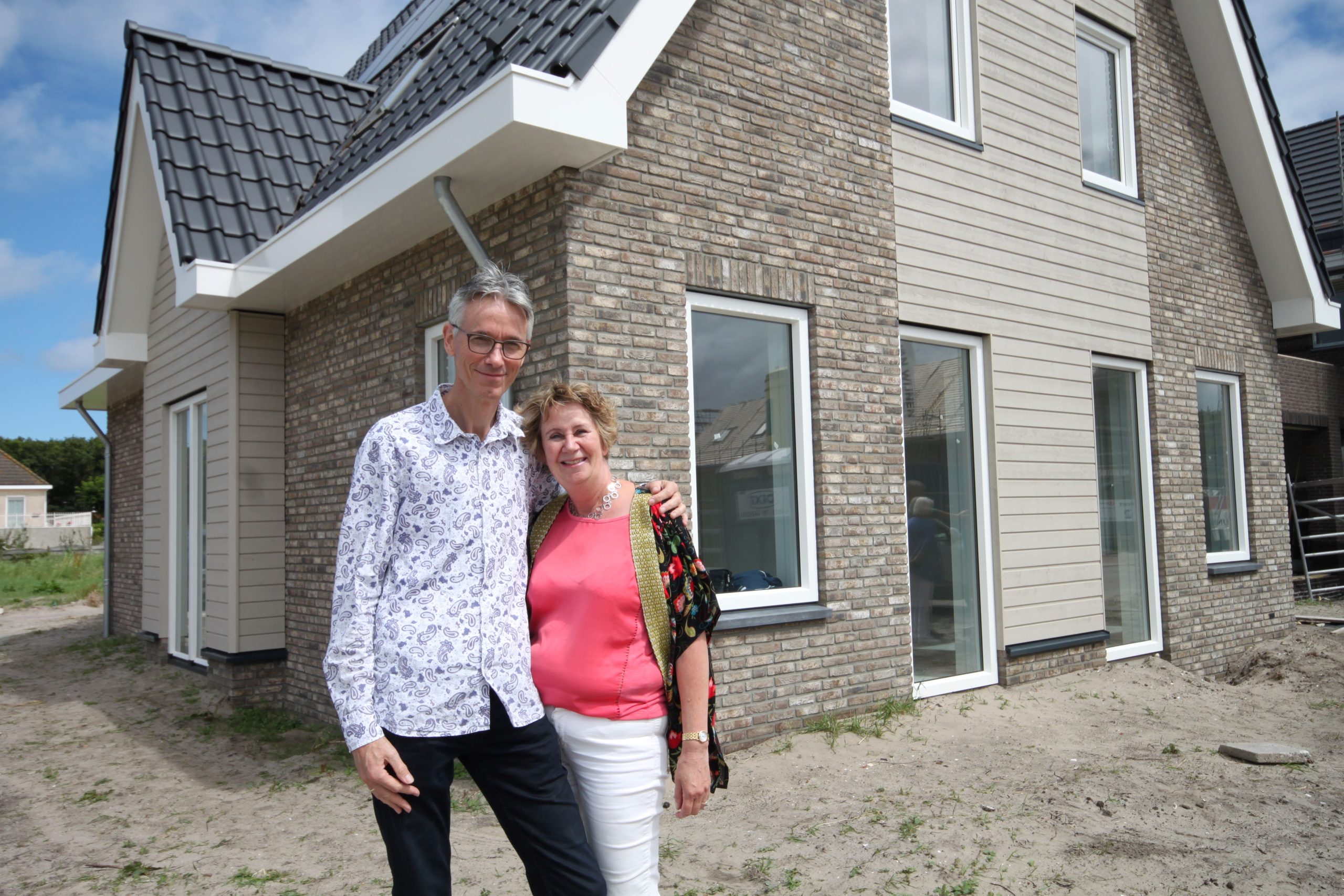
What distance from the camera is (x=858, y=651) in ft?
20.6

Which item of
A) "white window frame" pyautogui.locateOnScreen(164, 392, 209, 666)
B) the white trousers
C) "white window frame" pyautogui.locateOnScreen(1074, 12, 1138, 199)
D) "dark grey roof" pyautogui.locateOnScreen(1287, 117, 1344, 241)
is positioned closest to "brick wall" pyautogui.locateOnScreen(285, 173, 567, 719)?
"white window frame" pyautogui.locateOnScreen(164, 392, 209, 666)

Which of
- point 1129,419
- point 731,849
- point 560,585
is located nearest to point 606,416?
point 560,585

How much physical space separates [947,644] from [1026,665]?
2.61 feet

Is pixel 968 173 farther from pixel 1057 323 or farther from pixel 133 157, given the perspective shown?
pixel 133 157

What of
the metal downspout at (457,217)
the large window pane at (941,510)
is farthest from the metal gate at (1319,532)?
the metal downspout at (457,217)

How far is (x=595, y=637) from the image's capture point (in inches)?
98.7

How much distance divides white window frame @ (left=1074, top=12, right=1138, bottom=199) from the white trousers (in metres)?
8.18

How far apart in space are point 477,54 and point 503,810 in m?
5.17

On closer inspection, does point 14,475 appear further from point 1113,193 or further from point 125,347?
point 1113,193

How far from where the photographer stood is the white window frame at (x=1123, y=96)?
9.01 m

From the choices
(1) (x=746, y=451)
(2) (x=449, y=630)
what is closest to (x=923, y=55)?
(1) (x=746, y=451)

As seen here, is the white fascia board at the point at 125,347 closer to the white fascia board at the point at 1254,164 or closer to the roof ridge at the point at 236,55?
the roof ridge at the point at 236,55

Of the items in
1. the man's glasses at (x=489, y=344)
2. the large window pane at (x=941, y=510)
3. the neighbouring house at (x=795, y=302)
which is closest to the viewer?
the man's glasses at (x=489, y=344)

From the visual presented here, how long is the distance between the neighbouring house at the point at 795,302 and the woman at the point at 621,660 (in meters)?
2.54
